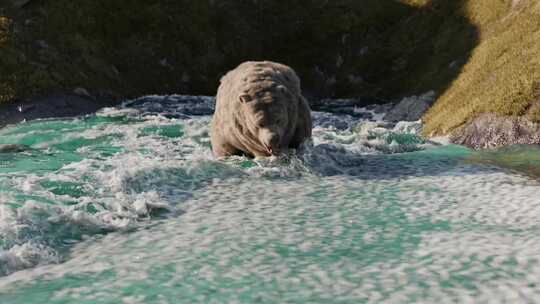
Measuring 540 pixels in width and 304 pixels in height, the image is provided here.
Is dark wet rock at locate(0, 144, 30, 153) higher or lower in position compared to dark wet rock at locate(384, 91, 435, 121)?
lower

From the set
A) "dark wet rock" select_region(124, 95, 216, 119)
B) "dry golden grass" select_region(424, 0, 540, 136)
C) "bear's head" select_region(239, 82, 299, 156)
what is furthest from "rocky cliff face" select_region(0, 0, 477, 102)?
"bear's head" select_region(239, 82, 299, 156)

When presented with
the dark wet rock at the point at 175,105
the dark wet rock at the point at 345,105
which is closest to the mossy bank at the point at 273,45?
the dark wet rock at the point at 345,105

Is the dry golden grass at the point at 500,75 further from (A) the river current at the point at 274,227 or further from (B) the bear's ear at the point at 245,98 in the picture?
(B) the bear's ear at the point at 245,98

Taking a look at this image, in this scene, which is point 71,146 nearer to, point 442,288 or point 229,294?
point 229,294

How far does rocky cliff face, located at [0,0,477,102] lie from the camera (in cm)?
3894

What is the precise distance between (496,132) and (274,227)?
13.3 metres

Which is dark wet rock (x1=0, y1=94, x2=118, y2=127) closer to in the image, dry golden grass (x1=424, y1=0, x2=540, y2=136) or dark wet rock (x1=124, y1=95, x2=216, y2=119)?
→ dark wet rock (x1=124, y1=95, x2=216, y2=119)

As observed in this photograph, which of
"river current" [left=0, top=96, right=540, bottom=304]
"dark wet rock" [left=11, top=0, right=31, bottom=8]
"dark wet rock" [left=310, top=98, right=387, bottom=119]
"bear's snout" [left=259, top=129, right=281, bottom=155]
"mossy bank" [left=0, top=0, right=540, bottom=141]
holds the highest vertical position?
"dark wet rock" [left=11, top=0, right=31, bottom=8]

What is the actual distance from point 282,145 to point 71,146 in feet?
37.6

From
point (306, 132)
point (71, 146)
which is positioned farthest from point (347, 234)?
point (71, 146)

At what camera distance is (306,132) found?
70.7ft

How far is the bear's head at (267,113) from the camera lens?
18.2 meters

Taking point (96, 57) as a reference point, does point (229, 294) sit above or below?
below

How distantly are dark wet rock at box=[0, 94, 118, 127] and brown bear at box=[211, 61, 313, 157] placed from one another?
58.0 ft
